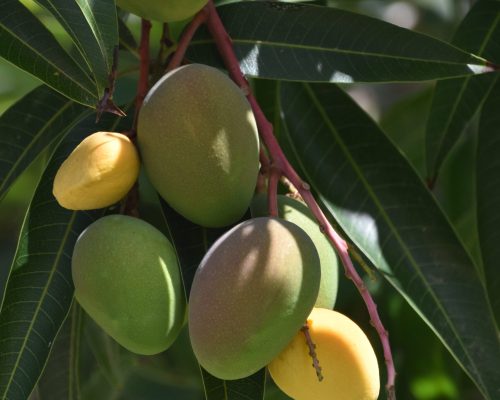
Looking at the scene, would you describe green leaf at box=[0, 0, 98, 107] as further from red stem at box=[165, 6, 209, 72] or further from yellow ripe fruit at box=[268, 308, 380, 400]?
yellow ripe fruit at box=[268, 308, 380, 400]

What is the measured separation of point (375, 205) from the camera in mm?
1295

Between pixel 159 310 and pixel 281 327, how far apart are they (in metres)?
0.14

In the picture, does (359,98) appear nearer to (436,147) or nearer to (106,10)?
(436,147)

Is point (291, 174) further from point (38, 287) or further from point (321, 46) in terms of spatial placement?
point (38, 287)

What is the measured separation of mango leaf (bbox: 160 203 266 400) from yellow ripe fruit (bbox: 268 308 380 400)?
0.08m

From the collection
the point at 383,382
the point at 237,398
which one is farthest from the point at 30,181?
the point at 237,398

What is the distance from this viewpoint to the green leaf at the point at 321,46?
1179mm

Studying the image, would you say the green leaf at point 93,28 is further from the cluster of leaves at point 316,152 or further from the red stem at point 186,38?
the red stem at point 186,38

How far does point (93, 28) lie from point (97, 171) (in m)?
0.15

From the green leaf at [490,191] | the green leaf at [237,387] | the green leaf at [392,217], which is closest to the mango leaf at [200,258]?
the green leaf at [237,387]

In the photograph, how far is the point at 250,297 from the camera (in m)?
0.95

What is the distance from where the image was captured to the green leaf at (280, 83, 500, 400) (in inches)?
46.5

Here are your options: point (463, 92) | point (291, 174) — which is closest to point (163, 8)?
point (291, 174)

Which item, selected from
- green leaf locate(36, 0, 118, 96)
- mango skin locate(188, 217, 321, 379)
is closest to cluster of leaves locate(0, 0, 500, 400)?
green leaf locate(36, 0, 118, 96)
